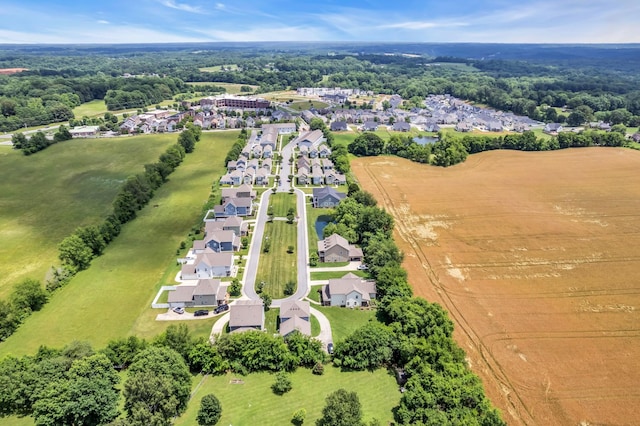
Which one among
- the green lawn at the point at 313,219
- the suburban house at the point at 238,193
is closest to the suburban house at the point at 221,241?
the green lawn at the point at 313,219

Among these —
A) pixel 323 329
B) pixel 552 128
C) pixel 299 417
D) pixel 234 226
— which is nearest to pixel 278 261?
pixel 234 226

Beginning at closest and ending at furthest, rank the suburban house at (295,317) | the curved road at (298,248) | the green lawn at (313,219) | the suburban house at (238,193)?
the suburban house at (295,317), the curved road at (298,248), the green lawn at (313,219), the suburban house at (238,193)

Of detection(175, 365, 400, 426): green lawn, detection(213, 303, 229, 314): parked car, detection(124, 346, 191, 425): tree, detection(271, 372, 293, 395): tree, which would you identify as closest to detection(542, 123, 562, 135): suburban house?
detection(175, 365, 400, 426): green lawn

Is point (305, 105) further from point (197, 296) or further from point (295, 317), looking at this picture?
point (295, 317)

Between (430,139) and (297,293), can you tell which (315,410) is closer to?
(297,293)

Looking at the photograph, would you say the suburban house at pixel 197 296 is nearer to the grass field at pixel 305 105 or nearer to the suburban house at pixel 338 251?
the suburban house at pixel 338 251

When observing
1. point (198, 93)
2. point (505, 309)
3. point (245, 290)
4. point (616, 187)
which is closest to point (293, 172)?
point (245, 290)

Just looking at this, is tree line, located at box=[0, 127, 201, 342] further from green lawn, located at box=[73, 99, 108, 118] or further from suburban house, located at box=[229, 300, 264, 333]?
green lawn, located at box=[73, 99, 108, 118]
